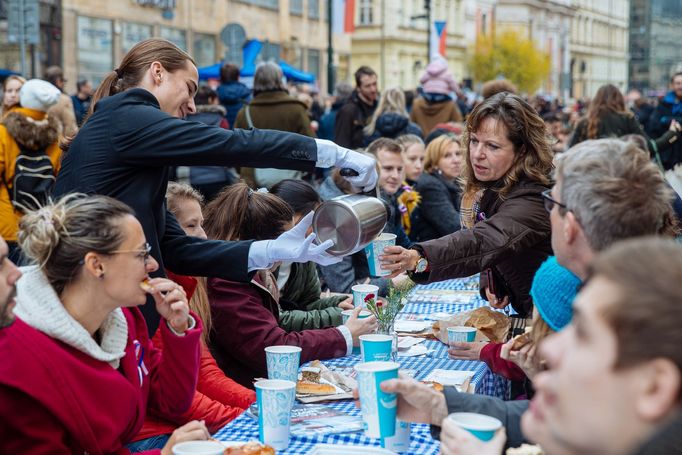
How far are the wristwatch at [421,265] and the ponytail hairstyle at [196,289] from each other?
88cm

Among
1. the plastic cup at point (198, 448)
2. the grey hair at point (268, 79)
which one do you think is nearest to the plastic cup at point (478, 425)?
the plastic cup at point (198, 448)

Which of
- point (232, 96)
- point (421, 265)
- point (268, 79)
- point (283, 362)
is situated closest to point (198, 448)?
point (283, 362)

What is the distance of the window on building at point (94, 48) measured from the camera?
22.9m

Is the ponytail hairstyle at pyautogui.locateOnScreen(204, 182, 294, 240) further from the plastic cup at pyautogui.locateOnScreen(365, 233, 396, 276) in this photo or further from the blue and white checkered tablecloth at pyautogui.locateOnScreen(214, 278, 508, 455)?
the blue and white checkered tablecloth at pyautogui.locateOnScreen(214, 278, 508, 455)

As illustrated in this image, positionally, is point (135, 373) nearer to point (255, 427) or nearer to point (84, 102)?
point (255, 427)

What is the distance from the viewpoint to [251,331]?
3809mm

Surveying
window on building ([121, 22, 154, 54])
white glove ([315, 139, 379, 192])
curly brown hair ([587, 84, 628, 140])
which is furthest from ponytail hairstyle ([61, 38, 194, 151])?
window on building ([121, 22, 154, 54])

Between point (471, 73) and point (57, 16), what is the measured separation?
45534 mm

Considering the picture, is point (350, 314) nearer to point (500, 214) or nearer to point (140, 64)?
point (500, 214)

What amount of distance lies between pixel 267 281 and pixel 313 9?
1337 inches

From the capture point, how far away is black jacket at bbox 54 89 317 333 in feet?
10.6

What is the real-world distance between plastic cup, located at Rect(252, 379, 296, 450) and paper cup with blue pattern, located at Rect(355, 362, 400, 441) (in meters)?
0.23

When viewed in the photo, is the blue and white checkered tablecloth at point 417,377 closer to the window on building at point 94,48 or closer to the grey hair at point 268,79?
the grey hair at point 268,79

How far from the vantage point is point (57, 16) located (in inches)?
866
